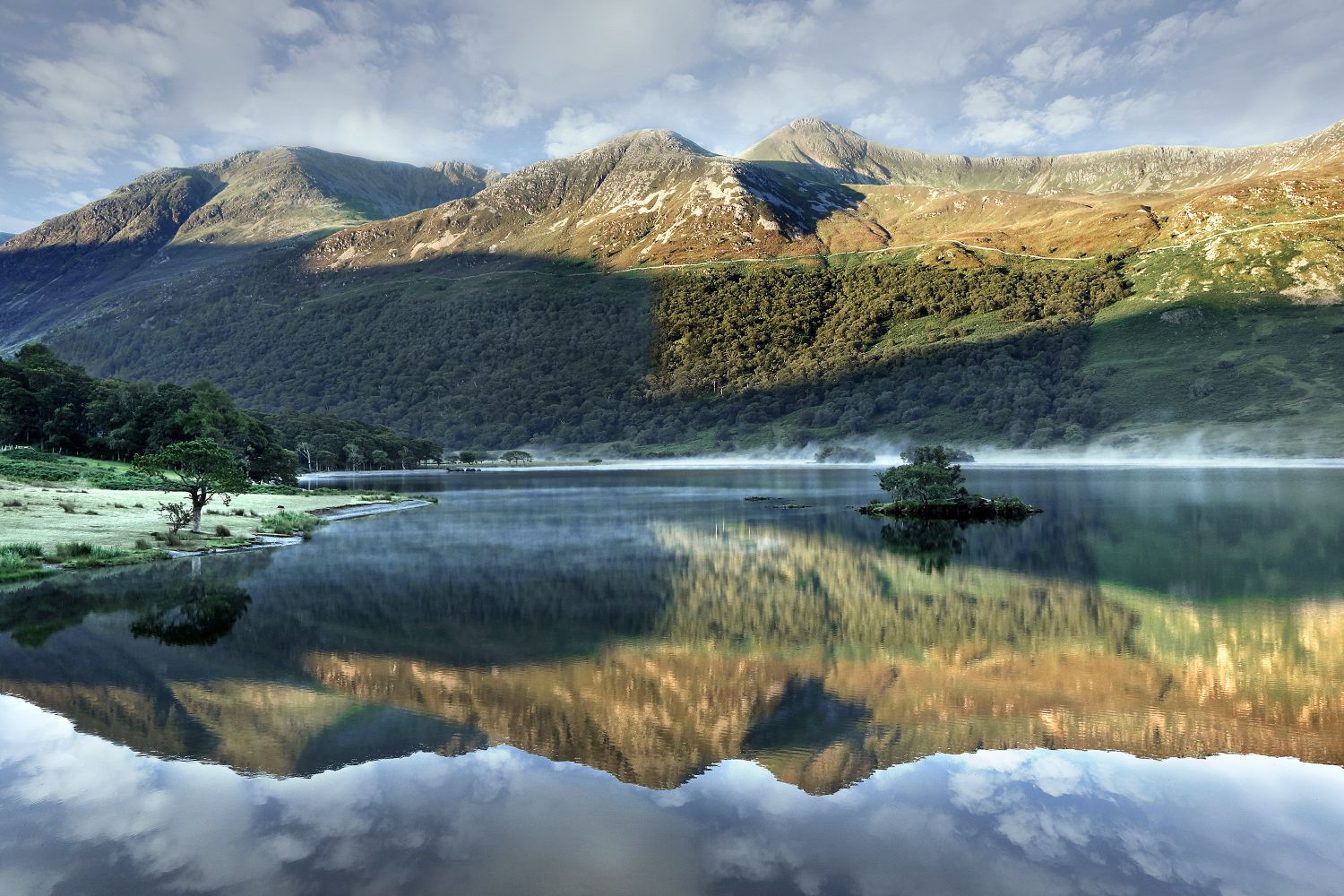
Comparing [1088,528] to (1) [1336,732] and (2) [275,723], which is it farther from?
(2) [275,723]

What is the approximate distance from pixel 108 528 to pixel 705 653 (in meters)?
37.3

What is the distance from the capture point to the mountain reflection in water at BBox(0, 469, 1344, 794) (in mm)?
13500

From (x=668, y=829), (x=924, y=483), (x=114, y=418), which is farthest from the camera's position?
(x=114, y=418)

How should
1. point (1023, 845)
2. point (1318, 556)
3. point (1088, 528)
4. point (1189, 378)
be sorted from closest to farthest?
point (1023, 845) → point (1318, 556) → point (1088, 528) → point (1189, 378)

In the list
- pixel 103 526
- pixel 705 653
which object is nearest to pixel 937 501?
pixel 705 653

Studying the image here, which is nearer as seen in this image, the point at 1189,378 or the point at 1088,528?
the point at 1088,528

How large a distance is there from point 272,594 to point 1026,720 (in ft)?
80.7

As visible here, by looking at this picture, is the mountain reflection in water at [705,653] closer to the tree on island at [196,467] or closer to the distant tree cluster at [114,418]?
the tree on island at [196,467]

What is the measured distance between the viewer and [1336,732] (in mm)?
13492

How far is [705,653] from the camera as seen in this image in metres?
19.1

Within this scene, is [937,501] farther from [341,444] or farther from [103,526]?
[341,444]

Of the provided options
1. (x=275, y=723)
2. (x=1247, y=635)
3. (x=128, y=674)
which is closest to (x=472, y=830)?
(x=275, y=723)

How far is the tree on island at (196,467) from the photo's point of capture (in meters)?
39.8

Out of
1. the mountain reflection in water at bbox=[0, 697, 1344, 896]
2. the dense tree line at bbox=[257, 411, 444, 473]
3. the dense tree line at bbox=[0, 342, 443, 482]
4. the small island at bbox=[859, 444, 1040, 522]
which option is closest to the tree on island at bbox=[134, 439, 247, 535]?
the mountain reflection in water at bbox=[0, 697, 1344, 896]
